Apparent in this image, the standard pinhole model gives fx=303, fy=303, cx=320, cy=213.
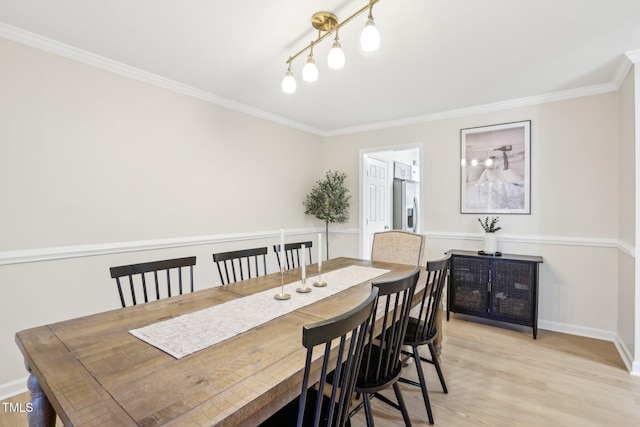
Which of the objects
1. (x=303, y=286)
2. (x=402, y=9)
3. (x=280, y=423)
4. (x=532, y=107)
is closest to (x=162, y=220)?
(x=303, y=286)

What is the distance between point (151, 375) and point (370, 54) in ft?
7.98

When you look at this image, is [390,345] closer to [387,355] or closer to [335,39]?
[387,355]

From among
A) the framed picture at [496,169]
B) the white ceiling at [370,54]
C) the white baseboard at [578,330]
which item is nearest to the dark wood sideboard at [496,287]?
the white baseboard at [578,330]

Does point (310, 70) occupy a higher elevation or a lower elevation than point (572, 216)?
higher

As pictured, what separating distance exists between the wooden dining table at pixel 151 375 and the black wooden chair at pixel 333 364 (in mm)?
101

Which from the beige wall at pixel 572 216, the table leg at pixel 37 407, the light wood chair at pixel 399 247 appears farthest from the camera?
the beige wall at pixel 572 216

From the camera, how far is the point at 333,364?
1.19m

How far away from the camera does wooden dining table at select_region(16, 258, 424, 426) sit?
0.78 metres

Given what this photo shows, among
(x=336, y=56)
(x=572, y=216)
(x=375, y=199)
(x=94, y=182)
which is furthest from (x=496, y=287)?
(x=94, y=182)

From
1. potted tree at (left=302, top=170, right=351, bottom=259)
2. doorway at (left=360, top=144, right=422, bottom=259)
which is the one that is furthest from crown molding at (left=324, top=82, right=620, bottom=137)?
potted tree at (left=302, top=170, right=351, bottom=259)

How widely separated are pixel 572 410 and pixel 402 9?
2.73 m

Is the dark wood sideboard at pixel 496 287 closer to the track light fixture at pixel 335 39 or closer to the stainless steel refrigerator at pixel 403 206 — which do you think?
the stainless steel refrigerator at pixel 403 206

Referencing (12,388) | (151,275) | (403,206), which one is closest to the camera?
(12,388)

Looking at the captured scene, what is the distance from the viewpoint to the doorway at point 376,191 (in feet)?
14.9
